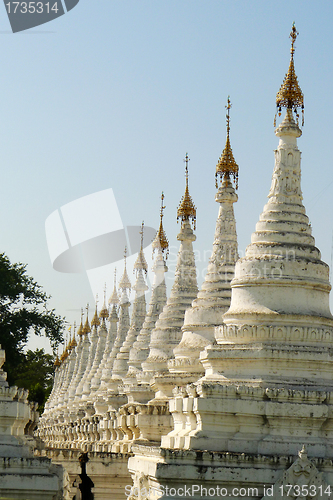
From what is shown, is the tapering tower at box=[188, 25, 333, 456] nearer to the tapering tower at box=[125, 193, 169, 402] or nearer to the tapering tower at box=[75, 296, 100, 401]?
the tapering tower at box=[125, 193, 169, 402]

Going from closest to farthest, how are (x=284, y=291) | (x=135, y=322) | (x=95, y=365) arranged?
(x=284, y=291)
(x=135, y=322)
(x=95, y=365)

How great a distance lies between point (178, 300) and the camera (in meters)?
39.9

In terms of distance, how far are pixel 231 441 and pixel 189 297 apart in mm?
15768

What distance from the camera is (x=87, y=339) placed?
83562 mm

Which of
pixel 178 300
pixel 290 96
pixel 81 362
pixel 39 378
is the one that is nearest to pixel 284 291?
pixel 290 96

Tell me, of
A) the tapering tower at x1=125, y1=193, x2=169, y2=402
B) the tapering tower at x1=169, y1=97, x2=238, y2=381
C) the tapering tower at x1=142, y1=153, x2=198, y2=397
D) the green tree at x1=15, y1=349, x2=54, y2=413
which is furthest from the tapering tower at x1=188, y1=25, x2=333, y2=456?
the green tree at x1=15, y1=349, x2=54, y2=413

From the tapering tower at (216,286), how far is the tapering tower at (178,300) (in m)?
4.19

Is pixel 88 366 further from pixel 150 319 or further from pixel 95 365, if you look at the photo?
pixel 150 319

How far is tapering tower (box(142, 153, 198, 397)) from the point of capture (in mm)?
39656

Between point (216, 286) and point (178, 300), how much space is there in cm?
538

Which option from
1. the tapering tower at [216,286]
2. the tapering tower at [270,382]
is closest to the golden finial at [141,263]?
the tapering tower at [216,286]

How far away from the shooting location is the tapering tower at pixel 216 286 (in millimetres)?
34188

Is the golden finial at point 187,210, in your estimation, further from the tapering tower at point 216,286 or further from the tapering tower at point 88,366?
the tapering tower at point 88,366

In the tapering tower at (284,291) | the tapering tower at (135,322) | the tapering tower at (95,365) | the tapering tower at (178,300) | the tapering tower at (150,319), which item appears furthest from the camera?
the tapering tower at (95,365)
